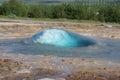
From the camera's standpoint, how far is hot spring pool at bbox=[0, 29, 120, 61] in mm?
14182

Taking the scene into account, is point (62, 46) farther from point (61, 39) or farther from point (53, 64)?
point (53, 64)

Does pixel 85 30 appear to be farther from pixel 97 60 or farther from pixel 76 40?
pixel 97 60

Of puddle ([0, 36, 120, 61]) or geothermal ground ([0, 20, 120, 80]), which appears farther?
puddle ([0, 36, 120, 61])

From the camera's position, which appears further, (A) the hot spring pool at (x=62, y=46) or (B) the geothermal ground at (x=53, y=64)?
(A) the hot spring pool at (x=62, y=46)

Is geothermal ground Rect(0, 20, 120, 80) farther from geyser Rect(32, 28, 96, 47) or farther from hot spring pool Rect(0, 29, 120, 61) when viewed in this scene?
geyser Rect(32, 28, 96, 47)

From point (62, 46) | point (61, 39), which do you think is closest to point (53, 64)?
point (62, 46)

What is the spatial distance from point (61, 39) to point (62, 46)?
1.74 feet

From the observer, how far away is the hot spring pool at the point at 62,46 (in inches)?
558

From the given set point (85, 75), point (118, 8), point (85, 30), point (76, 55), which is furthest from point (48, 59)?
point (118, 8)

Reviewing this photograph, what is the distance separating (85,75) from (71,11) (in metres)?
19.1

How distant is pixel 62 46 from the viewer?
51.8 ft

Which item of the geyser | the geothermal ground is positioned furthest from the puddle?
the geyser

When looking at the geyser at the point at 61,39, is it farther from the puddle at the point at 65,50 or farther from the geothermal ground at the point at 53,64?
the geothermal ground at the point at 53,64

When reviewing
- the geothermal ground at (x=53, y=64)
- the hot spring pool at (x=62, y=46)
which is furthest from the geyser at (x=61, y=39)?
the geothermal ground at (x=53, y=64)
